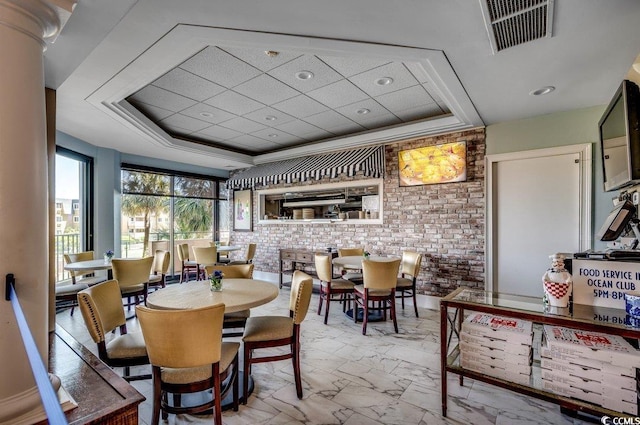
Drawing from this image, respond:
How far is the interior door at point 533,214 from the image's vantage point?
3855 mm

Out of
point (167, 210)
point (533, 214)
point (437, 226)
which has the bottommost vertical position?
point (437, 226)

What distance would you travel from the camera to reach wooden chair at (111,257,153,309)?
4.06m

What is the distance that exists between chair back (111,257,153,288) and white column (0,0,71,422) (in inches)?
122

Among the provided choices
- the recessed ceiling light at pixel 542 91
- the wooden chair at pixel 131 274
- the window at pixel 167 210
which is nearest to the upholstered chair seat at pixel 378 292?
the recessed ceiling light at pixel 542 91

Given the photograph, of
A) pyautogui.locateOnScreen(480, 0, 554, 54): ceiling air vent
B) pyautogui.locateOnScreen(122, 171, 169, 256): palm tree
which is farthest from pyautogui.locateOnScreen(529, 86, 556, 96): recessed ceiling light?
pyautogui.locateOnScreen(122, 171, 169, 256): palm tree

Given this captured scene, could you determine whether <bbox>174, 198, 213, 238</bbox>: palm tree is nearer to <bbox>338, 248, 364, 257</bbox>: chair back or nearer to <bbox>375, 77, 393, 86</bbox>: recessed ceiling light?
<bbox>338, 248, 364, 257</bbox>: chair back

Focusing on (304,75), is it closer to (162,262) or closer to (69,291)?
(162,262)

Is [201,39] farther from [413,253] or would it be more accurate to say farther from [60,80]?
[413,253]

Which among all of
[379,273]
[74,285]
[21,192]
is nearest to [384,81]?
[379,273]

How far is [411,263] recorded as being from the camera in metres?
4.61

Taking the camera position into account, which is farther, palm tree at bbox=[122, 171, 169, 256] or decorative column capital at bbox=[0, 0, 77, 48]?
palm tree at bbox=[122, 171, 169, 256]

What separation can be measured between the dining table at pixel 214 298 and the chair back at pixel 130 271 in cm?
167

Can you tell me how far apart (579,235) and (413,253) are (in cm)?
204

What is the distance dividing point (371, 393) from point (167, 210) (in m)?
6.03
